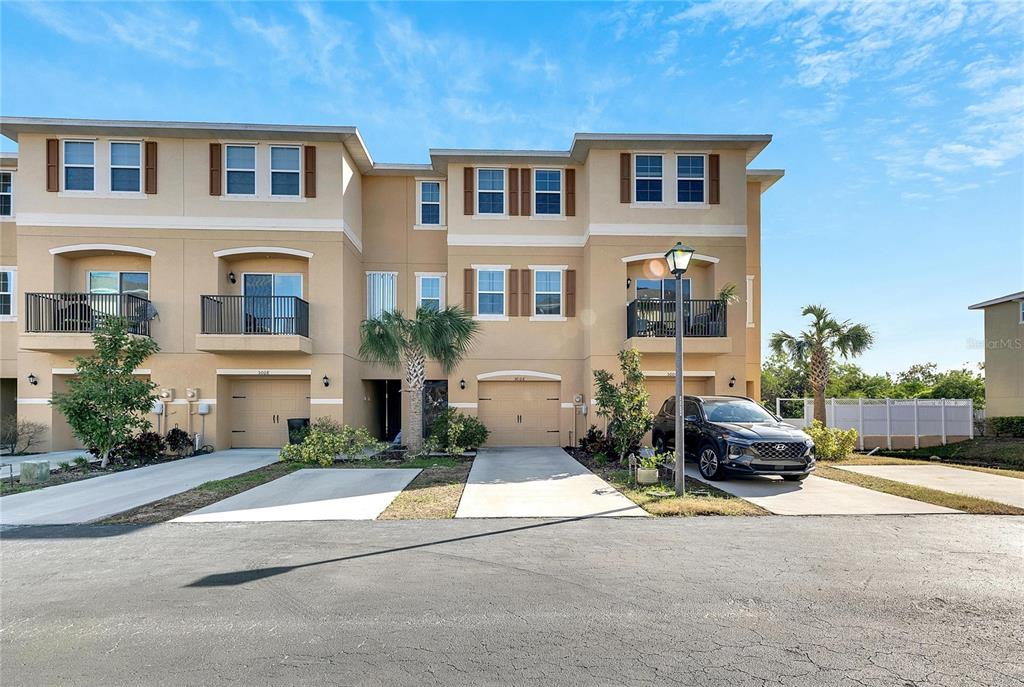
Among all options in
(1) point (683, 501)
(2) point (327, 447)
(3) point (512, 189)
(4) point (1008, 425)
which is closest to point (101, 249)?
(2) point (327, 447)

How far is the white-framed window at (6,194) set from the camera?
56.0ft

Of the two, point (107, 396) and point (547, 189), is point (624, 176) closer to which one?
point (547, 189)

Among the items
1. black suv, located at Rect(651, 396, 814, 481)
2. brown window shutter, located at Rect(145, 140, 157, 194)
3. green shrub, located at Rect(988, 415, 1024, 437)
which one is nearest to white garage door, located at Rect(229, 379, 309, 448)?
brown window shutter, located at Rect(145, 140, 157, 194)

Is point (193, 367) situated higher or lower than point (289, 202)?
lower

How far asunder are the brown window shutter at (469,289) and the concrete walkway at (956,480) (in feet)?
36.3

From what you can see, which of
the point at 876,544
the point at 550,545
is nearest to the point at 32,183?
the point at 550,545

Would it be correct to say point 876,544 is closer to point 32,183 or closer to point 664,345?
point 664,345

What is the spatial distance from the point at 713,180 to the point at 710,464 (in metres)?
9.83

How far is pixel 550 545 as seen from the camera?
656cm

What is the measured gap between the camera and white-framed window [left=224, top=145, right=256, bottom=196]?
16344mm

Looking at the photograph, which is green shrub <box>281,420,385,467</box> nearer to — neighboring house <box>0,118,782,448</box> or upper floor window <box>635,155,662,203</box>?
neighboring house <box>0,118,782,448</box>

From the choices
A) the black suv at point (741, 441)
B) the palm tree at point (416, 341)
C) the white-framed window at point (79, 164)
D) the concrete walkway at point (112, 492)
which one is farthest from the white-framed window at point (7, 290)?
the black suv at point (741, 441)

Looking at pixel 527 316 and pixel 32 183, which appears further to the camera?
pixel 527 316

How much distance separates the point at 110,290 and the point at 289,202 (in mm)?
6301
